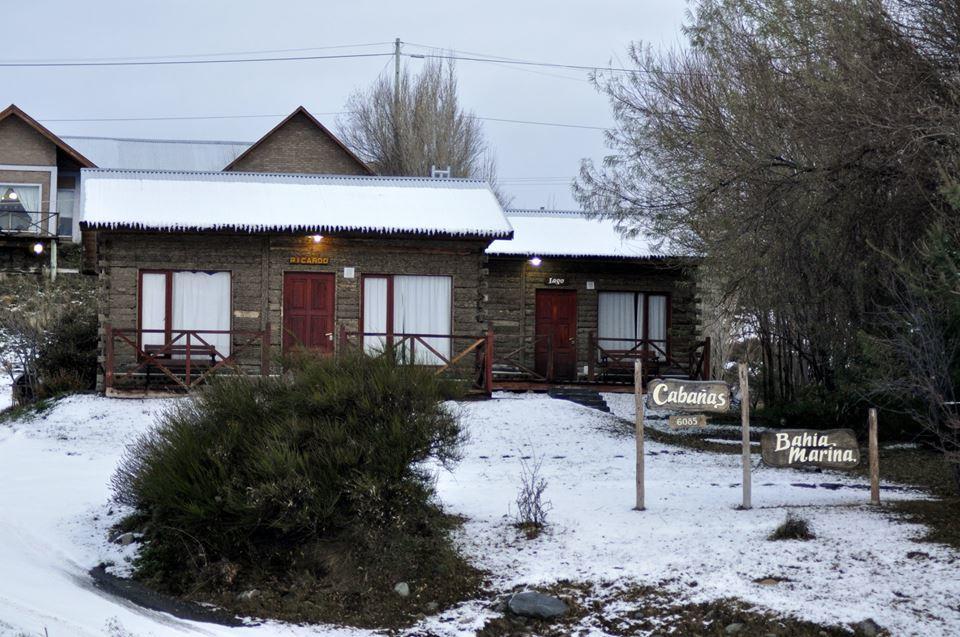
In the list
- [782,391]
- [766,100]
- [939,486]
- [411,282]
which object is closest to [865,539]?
[939,486]

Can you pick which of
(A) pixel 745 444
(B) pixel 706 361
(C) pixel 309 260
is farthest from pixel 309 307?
(A) pixel 745 444

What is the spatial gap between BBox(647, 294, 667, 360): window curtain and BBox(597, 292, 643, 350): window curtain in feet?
0.99

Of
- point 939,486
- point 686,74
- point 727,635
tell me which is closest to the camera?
point 727,635

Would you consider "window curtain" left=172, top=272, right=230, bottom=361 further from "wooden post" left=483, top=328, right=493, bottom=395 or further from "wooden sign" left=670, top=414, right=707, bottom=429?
"wooden sign" left=670, top=414, right=707, bottom=429

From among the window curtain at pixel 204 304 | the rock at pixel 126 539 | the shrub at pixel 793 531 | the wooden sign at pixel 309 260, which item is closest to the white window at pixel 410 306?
the wooden sign at pixel 309 260

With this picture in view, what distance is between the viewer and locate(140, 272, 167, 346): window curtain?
720 inches

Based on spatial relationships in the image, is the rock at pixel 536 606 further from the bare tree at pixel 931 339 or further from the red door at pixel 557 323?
the red door at pixel 557 323

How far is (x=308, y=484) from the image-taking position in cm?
845

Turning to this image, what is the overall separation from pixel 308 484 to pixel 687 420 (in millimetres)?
3775

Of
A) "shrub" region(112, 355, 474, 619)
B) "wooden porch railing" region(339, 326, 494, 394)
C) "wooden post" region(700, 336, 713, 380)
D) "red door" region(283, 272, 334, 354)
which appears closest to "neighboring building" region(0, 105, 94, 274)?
"red door" region(283, 272, 334, 354)

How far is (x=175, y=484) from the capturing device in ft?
29.1

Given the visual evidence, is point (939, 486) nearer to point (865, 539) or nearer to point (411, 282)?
point (865, 539)

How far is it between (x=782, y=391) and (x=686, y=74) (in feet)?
20.2

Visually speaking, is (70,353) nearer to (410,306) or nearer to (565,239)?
(410,306)
